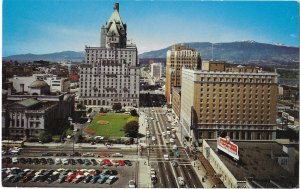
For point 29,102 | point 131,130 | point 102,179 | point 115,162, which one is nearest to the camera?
point 102,179

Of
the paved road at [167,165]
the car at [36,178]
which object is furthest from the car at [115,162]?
the car at [36,178]

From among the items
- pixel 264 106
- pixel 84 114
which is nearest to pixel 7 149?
pixel 84 114

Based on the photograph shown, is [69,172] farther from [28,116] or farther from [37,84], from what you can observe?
[37,84]

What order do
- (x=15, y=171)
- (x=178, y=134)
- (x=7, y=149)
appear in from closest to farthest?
1. (x=15, y=171)
2. (x=7, y=149)
3. (x=178, y=134)

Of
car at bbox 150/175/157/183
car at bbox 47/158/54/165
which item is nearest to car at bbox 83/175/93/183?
car at bbox 47/158/54/165

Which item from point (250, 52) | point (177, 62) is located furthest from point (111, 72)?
point (250, 52)

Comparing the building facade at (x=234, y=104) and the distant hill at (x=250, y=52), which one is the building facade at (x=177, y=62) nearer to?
the distant hill at (x=250, y=52)

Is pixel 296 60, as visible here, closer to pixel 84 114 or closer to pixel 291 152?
pixel 291 152
